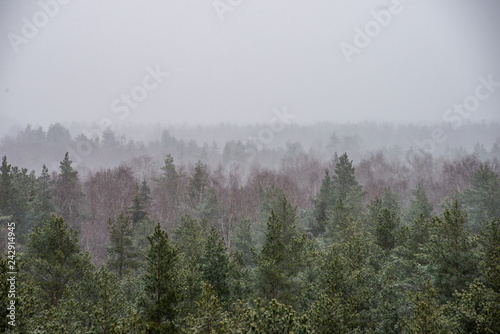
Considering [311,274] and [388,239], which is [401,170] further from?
[311,274]

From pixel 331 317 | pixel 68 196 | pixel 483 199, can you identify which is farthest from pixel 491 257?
pixel 68 196

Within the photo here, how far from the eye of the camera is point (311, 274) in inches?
605

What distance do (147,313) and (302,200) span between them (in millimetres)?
45378

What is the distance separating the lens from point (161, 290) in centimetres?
1033

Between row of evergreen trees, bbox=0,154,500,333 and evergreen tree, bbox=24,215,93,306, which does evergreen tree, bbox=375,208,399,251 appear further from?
evergreen tree, bbox=24,215,93,306

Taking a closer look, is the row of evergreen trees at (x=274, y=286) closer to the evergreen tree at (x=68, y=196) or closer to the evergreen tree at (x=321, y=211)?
the evergreen tree at (x=321, y=211)

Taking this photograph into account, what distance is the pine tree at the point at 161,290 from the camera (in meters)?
10.0

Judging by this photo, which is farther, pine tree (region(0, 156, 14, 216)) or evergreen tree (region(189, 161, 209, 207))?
evergreen tree (region(189, 161, 209, 207))

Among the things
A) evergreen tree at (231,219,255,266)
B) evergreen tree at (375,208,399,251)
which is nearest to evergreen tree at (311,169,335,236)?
evergreen tree at (231,219,255,266)

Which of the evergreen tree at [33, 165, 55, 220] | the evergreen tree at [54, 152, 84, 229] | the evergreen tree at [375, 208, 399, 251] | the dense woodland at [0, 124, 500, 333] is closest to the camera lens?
the dense woodland at [0, 124, 500, 333]

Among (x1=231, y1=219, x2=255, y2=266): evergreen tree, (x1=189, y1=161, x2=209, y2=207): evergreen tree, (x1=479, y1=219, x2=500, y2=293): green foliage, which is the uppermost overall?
(x1=479, y1=219, x2=500, y2=293): green foliage

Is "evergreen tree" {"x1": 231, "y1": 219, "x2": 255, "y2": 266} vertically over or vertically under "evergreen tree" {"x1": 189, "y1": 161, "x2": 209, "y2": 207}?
under

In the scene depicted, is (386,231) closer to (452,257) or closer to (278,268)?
(452,257)

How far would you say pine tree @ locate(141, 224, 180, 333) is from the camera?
10031mm
